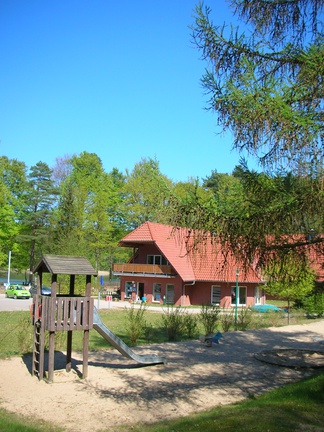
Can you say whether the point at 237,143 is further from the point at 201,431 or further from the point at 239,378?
the point at 239,378

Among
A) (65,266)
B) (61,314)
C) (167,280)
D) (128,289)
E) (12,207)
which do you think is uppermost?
(12,207)

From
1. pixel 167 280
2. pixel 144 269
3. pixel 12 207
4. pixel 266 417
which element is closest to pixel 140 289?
pixel 144 269

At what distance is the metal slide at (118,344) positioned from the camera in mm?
11969

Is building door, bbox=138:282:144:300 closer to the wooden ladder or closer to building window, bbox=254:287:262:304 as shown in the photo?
building window, bbox=254:287:262:304

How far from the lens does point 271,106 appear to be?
21.6ft

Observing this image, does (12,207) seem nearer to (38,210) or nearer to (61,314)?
(38,210)

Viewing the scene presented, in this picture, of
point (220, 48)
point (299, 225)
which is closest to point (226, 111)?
point (220, 48)

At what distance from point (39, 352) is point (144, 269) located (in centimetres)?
2894

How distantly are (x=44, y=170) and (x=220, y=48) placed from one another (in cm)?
5300

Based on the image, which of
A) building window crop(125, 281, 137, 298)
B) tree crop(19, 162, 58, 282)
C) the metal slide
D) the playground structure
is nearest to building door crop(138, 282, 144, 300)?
building window crop(125, 281, 137, 298)

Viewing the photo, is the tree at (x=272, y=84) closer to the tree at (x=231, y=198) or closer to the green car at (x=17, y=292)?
the tree at (x=231, y=198)

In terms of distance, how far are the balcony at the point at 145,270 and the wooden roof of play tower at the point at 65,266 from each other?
26834mm

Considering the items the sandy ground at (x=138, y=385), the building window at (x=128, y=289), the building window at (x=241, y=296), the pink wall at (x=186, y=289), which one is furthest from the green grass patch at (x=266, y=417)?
the building window at (x=128, y=289)

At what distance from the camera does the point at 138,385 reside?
10.6 metres
